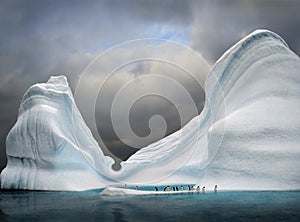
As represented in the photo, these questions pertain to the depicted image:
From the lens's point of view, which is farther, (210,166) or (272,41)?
(272,41)

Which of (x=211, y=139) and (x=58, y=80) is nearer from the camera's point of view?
(x=211, y=139)

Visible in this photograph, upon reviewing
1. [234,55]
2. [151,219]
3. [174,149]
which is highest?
[234,55]

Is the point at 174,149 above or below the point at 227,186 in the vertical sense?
above

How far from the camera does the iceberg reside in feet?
73.5

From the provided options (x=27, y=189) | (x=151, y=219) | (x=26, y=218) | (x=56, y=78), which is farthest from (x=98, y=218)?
(x=56, y=78)

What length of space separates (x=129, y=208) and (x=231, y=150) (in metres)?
11.4

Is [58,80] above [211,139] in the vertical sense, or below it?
above

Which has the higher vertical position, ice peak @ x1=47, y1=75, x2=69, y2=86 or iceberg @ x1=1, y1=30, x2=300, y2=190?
ice peak @ x1=47, y1=75, x2=69, y2=86

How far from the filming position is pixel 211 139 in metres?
24.1

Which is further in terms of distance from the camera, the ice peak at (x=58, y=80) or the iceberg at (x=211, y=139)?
the ice peak at (x=58, y=80)

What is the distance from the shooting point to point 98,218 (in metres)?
11.1

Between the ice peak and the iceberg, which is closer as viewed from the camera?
the iceberg

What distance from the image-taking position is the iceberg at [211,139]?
73.5 feet

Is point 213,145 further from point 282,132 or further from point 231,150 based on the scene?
point 282,132
